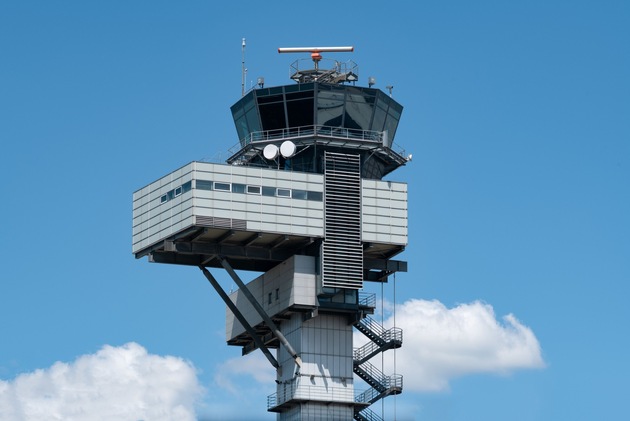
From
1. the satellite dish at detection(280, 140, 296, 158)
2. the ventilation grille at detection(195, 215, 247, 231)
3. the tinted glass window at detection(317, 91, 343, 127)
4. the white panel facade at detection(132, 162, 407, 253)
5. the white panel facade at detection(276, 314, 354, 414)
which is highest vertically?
the tinted glass window at detection(317, 91, 343, 127)

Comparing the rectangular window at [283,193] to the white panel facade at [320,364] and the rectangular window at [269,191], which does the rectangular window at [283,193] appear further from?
the white panel facade at [320,364]

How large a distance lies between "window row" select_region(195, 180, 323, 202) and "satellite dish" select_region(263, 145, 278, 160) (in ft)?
11.2

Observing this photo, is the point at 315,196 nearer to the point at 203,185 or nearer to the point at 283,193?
the point at 283,193

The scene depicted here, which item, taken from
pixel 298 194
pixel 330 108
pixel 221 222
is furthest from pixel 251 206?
pixel 330 108

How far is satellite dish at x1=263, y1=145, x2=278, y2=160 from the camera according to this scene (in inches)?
5172

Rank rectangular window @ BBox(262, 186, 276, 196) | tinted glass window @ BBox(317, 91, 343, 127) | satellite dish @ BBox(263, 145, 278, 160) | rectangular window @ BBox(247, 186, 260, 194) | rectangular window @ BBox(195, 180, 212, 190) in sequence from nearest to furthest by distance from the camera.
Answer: rectangular window @ BBox(195, 180, 212, 190) → rectangular window @ BBox(247, 186, 260, 194) → rectangular window @ BBox(262, 186, 276, 196) → satellite dish @ BBox(263, 145, 278, 160) → tinted glass window @ BBox(317, 91, 343, 127)

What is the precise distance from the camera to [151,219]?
130500mm

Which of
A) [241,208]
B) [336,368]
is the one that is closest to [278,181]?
[241,208]

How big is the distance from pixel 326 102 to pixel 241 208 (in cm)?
1102

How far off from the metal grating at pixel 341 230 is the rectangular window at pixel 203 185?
327 inches

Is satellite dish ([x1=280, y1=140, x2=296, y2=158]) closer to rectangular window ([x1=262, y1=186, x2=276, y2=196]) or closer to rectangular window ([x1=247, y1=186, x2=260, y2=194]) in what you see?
rectangular window ([x1=262, y1=186, x2=276, y2=196])

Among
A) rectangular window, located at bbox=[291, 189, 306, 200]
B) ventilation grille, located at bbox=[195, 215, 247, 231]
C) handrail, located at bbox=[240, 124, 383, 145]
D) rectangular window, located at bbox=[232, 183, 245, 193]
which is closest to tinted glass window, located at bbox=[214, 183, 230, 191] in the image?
rectangular window, located at bbox=[232, 183, 245, 193]

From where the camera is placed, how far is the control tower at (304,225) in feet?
419

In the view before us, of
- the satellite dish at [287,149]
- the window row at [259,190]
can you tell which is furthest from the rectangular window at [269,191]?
Answer: the satellite dish at [287,149]
